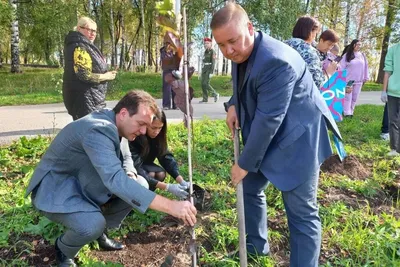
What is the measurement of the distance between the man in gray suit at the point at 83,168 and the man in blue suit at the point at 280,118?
22.5 inches

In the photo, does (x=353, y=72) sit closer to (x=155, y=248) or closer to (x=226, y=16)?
(x=155, y=248)

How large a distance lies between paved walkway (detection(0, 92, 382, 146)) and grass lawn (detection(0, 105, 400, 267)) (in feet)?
3.74

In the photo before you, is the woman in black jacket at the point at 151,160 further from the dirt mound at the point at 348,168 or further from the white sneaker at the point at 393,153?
the white sneaker at the point at 393,153

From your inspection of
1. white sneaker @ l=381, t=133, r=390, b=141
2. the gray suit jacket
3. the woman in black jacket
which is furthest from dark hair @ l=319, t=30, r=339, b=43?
white sneaker @ l=381, t=133, r=390, b=141

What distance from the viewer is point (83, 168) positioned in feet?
6.91

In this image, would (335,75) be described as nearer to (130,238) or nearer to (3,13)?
(130,238)

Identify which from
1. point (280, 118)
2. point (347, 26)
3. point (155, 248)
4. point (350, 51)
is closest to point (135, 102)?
point (280, 118)

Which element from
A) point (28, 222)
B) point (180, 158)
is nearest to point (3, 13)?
point (180, 158)

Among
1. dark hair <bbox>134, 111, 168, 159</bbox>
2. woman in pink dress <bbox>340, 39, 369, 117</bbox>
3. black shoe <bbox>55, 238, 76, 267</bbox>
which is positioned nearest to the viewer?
black shoe <bbox>55, 238, 76, 267</bbox>

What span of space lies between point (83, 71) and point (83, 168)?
1.84 metres

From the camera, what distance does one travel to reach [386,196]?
3.71 meters

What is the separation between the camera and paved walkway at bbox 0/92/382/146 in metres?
5.49

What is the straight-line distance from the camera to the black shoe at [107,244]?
8.09 ft

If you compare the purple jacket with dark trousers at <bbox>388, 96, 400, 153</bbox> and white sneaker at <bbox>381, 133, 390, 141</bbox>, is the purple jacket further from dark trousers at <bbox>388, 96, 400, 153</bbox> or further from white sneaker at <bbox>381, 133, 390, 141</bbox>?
dark trousers at <bbox>388, 96, 400, 153</bbox>
